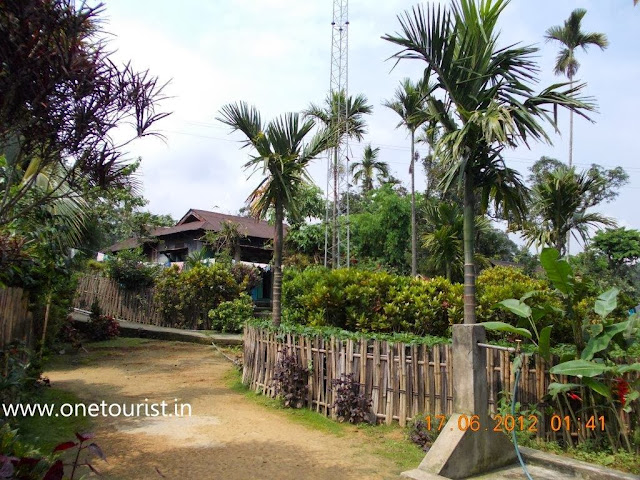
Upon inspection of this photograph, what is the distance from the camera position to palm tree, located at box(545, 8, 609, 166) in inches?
1069

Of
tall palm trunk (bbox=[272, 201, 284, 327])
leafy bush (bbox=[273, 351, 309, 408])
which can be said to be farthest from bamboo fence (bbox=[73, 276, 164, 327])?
leafy bush (bbox=[273, 351, 309, 408])

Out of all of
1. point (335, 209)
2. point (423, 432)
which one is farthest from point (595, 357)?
point (335, 209)

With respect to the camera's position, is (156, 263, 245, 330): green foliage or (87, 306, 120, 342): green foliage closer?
(87, 306, 120, 342): green foliage

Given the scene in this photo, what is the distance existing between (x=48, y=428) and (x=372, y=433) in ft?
13.7

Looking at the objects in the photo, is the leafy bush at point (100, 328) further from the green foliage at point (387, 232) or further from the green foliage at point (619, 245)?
the green foliage at point (619, 245)

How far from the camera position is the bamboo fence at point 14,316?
250 inches

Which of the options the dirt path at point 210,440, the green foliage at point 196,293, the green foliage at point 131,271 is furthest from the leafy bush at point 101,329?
the dirt path at point 210,440

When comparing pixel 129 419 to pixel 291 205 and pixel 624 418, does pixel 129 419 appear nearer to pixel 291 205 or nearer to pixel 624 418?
pixel 291 205

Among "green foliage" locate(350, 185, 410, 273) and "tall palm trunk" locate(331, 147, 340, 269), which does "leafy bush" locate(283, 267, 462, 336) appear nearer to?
"tall palm trunk" locate(331, 147, 340, 269)

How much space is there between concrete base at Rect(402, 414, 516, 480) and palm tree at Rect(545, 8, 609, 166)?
25804 mm

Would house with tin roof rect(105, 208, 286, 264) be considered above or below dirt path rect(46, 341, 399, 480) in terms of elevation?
above

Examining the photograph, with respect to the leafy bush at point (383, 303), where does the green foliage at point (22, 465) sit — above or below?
below

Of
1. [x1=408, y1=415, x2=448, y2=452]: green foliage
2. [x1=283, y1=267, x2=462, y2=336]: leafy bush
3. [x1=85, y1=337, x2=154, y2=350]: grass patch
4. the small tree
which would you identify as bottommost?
[x1=408, y1=415, x2=448, y2=452]: green foliage
